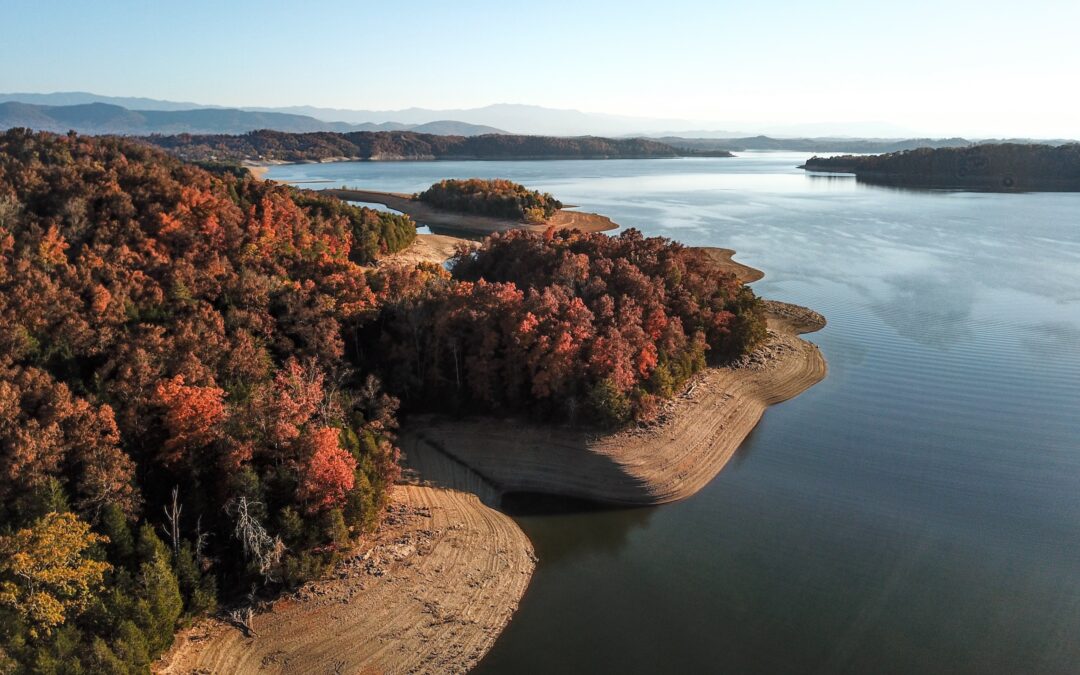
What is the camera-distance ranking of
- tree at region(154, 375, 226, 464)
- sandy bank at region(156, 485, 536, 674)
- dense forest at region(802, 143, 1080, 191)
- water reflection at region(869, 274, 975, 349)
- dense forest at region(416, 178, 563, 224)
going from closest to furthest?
sandy bank at region(156, 485, 536, 674), tree at region(154, 375, 226, 464), water reflection at region(869, 274, 975, 349), dense forest at region(416, 178, 563, 224), dense forest at region(802, 143, 1080, 191)

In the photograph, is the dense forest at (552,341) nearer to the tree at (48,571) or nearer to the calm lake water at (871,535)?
the calm lake water at (871,535)

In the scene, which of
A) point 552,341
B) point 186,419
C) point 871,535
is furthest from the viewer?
point 552,341

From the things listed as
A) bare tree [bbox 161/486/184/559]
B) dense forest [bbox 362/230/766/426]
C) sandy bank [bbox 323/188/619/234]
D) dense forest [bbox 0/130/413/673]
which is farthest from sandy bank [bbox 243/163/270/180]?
bare tree [bbox 161/486/184/559]

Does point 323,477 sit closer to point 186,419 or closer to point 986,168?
point 186,419

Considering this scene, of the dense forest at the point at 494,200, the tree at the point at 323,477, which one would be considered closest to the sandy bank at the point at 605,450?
the tree at the point at 323,477

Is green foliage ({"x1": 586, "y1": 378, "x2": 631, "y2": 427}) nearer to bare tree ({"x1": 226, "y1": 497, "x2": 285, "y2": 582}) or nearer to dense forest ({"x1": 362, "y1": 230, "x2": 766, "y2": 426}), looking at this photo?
dense forest ({"x1": 362, "y1": 230, "x2": 766, "y2": 426})

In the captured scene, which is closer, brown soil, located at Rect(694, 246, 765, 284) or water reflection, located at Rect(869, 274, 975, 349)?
water reflection, located at Rect(869, 274, 975, 349)

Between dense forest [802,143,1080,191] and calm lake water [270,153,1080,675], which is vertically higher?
dense forest [802,143,1080,191]

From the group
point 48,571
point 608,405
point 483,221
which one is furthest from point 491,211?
point 48,571
